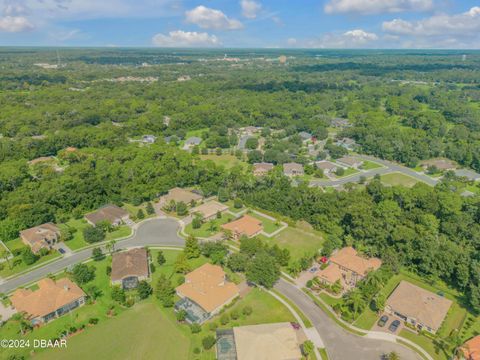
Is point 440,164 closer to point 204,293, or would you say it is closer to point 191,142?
point 191,142


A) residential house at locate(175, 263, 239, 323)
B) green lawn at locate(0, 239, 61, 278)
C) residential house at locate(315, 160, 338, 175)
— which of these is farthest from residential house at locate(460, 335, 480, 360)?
residential house at locate(315, 160, 338, 175)

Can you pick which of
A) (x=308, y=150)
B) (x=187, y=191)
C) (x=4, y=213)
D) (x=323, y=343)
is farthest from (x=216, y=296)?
(x=308, y=150)

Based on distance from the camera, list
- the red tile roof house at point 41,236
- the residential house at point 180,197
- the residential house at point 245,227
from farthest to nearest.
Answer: the residential house at point 180,197 < the residential house at point 245,227 < the red tile roof house at point 41,236

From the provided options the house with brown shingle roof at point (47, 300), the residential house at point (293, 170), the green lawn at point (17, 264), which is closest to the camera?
the house with brown shingle roof at point (47, 300)

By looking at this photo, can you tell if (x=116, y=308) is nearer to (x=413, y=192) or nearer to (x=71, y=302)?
(x=71, y=302)

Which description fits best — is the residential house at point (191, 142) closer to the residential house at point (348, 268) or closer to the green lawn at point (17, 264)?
the green lawn at point (17, 264)

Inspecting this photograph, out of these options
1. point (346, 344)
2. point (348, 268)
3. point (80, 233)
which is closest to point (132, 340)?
point (346, 344)

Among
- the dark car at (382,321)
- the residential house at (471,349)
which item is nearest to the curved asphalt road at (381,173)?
the dark car at (382,321)
